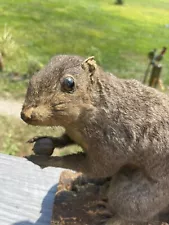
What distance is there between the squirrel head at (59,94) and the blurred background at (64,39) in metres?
2.67

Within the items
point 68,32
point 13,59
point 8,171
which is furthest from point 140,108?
point 68,32

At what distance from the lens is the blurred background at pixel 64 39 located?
487cm

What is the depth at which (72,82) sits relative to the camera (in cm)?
128

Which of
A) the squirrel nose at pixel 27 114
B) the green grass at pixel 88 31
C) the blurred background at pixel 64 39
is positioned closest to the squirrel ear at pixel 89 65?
the squirrel nose at pixel 27 114

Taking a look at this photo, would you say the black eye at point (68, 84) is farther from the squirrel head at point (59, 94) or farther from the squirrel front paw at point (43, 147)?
the squirrel front paw at point (43, 147)

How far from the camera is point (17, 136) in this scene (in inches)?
165

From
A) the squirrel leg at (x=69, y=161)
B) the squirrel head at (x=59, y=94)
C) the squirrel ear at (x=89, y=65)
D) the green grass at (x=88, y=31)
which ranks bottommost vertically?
the green grass at (x=88, y=31)

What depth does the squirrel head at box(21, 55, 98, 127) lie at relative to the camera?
1252 millimetres

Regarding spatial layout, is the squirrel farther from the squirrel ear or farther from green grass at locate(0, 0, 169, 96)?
green grass at locate(0, 0, 169, 96)

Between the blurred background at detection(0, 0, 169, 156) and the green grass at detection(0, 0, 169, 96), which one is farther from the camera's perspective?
the green grass at detection(0, 0, 169, 96)

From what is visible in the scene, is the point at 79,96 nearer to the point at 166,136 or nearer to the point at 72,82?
the point at 72,82

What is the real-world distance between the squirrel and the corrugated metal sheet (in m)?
0.64

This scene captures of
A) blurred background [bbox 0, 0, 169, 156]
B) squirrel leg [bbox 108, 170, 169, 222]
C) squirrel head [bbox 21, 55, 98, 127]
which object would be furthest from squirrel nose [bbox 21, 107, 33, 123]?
blurred background [bbox 0, 0, 169, 156]

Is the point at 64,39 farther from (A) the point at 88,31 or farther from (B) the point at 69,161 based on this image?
(B) the point at 69,161
